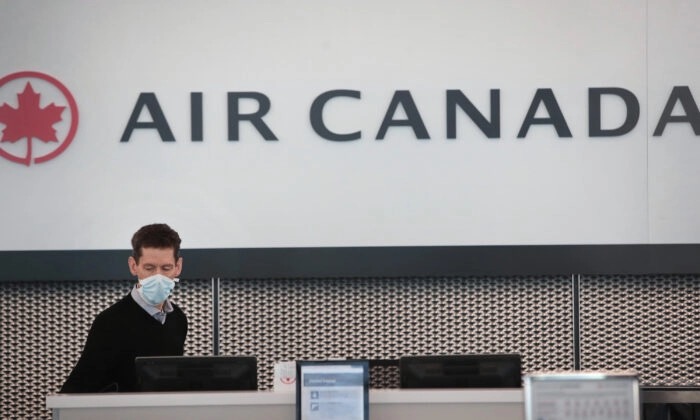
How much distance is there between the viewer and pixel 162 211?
5.54 meters

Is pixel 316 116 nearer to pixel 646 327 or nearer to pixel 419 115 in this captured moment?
pixel 419 115

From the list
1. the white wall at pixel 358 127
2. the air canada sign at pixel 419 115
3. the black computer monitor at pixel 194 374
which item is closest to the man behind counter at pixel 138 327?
the black computer monitor at pixel 194 374

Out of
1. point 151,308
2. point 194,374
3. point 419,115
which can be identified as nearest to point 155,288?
point 151,308

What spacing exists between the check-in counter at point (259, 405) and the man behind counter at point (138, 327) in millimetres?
651

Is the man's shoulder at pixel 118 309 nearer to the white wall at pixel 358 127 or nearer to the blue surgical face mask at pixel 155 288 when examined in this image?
the blue surgical face mask at pixel 155 288

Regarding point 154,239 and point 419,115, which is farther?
point 419,115

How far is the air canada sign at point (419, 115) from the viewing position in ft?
18.2

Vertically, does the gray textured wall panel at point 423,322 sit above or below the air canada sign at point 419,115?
below

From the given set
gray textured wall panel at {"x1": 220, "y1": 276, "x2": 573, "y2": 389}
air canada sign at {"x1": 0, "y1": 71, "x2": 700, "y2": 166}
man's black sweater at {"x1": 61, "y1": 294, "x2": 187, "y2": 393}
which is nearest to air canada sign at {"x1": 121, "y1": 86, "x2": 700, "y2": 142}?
air canada sign at {"x1": 0, "y1": 71, "x2": 700, "y2": 166}

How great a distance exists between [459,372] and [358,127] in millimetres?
2224

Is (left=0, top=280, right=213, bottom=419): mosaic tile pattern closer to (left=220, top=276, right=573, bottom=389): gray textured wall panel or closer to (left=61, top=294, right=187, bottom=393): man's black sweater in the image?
(left=220, top=276, right=573, bottom=389): gray textured wall panel

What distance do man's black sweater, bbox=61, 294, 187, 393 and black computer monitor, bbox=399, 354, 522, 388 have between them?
3.78 feet

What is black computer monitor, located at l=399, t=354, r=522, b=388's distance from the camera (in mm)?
3592

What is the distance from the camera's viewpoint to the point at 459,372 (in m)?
3.61
